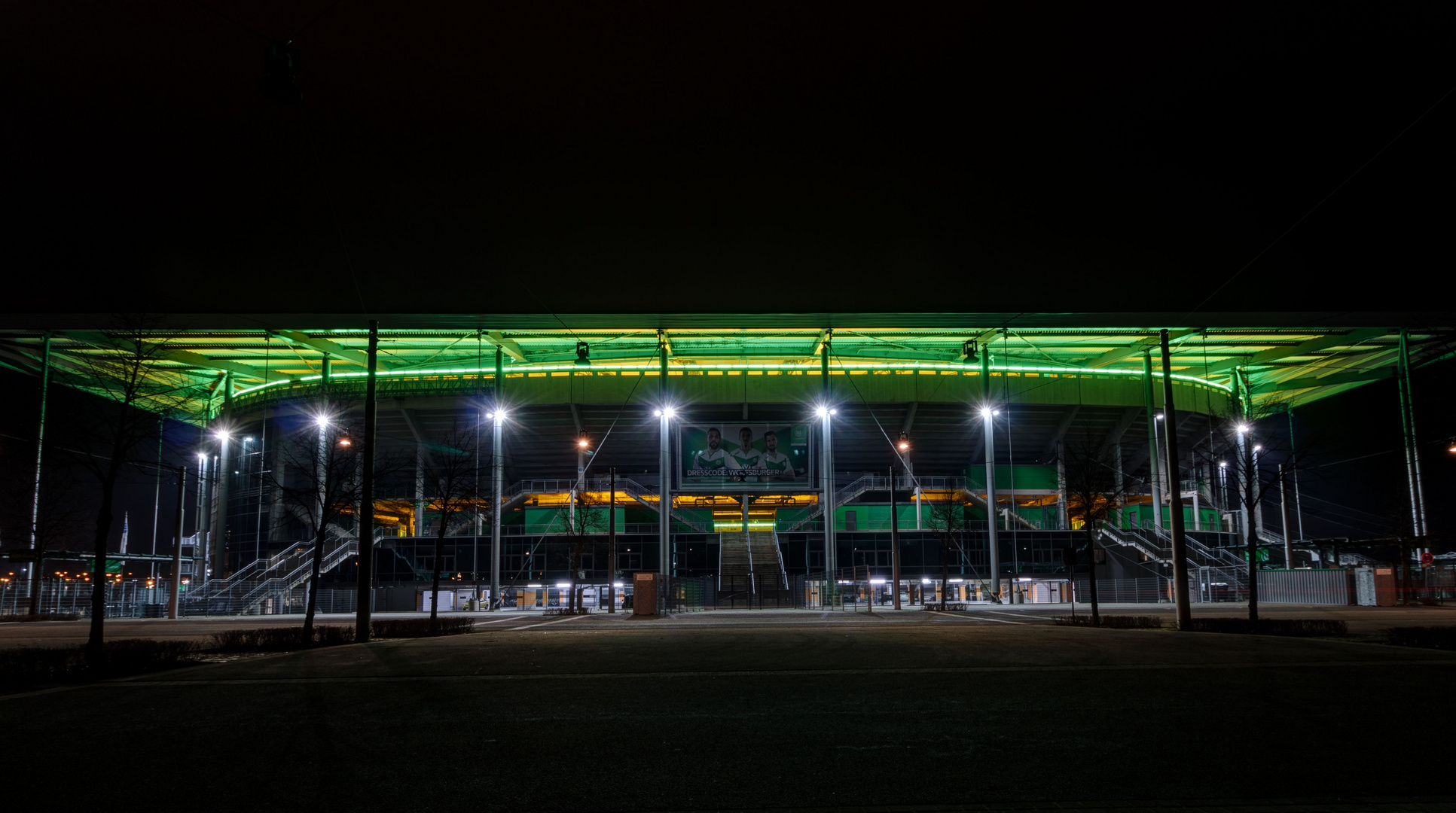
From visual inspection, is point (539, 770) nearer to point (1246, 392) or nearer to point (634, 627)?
point (634, 627)

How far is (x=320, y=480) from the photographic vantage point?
3353cm

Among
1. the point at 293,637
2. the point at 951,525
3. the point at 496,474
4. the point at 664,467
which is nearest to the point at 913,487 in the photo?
the point at 951,525

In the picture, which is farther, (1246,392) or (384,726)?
(1246,392)

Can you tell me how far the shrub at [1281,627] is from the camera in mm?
18891

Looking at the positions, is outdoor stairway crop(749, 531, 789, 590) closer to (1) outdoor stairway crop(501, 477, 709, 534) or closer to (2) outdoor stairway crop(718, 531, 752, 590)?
(2) outdoor stairway crop(718, 531, 752, 590)

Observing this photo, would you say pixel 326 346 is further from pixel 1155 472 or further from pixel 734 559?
pixel 1155 472

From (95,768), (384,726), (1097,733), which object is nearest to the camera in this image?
(95,768)

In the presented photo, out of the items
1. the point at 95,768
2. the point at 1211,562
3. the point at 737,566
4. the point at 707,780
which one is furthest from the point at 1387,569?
the point at 95,768

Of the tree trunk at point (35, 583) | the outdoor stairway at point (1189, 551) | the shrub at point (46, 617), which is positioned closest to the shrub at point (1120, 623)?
the outdoor stairway at point (1189, 551)

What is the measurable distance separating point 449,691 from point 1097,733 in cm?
641

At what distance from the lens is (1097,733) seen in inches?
276

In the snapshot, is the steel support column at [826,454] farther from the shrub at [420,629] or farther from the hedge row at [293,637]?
the hedge row at [293,637]

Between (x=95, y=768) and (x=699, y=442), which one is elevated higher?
(x=699, y=442)

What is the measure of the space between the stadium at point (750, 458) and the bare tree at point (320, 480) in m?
0.58
